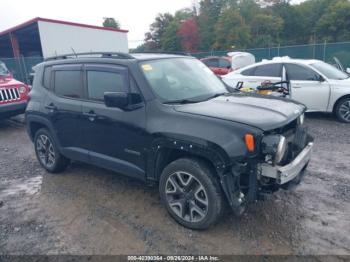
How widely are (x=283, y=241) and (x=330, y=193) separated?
1.38 meters

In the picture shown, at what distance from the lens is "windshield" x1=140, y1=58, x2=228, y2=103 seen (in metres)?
3.56

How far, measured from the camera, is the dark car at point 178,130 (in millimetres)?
2838

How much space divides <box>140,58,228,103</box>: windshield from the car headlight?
112 cm

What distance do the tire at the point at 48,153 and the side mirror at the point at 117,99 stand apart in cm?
194

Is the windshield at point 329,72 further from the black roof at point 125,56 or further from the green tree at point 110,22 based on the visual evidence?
the green tree at point 110,22

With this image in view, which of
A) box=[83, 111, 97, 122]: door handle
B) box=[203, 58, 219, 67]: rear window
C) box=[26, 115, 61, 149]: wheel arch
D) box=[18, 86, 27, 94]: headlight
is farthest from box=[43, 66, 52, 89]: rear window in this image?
box=[203, 58, 219, 67]: rear window

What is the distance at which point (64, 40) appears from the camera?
19.8 m

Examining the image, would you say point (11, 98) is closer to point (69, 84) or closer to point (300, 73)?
point (69, 84)

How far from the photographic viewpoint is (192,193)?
3180mm

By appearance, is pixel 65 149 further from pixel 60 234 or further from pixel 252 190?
pixel 252 190

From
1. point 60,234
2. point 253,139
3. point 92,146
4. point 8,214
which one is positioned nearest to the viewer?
point 253,139

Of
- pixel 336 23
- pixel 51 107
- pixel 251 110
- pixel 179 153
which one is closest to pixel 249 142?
pixel 251 110

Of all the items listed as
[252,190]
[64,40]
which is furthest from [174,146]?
[64,40]

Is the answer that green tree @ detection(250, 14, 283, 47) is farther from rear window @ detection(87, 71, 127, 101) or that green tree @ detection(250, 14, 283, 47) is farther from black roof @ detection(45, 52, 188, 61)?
rear window @ detection(87, 71, 127, 101)
